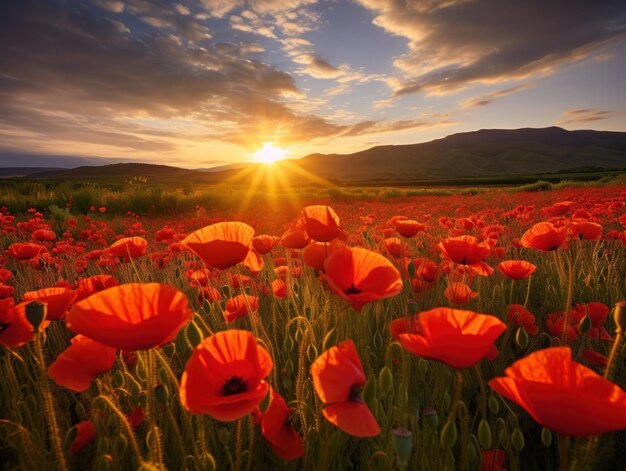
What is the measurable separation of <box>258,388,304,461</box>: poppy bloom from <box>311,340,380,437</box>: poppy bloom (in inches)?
9.5

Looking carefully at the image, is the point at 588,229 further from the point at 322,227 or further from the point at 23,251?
the point at 23,251

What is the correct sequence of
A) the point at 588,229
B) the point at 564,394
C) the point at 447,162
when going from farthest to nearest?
1. the point at 447,162
2. the point at 588,229
3. the point at 564,394

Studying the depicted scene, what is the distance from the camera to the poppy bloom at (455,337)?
0.79 m

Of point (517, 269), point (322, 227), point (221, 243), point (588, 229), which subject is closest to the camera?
point (221, 243)

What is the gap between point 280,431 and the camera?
1.12 metres

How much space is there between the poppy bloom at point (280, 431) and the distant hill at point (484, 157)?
10755 centimetres

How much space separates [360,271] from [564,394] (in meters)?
0.65

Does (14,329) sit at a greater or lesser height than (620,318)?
lesser

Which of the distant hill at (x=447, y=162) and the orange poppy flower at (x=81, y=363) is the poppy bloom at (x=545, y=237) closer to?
the orange poppy flower at (x=81, y=363)

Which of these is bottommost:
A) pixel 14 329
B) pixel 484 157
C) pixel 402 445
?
pixel 402 445

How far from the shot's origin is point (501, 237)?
4.82 metres

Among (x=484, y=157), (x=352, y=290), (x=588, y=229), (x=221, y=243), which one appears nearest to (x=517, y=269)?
(x=588, y=229)

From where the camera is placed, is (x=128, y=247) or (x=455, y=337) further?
(x=128, y=247)

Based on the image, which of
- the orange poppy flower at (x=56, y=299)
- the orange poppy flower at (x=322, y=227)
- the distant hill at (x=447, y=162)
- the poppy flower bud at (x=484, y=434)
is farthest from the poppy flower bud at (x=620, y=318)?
the distant hill at (x=447, y=162)
